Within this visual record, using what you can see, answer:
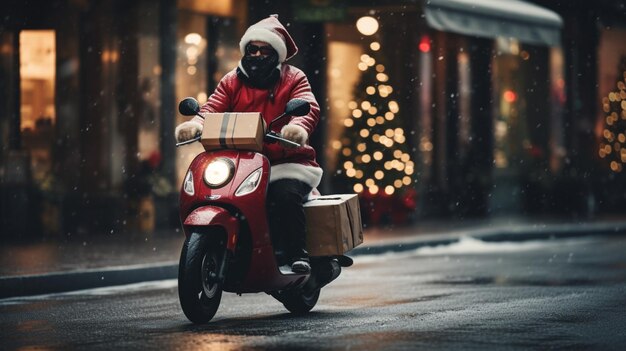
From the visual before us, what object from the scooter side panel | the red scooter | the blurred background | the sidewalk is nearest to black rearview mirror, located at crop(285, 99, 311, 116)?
the red scooter

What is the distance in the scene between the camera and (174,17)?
20.3 meters

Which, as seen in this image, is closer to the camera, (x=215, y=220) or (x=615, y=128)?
(x=215, y=220)

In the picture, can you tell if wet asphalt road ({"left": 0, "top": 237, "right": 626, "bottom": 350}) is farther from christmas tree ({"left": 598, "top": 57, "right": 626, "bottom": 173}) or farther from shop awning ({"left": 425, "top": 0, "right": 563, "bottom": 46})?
christmas tree ({"left": 598, "top": 57, "right": 626, "bottom": 173})

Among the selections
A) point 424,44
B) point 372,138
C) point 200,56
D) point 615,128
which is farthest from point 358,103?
point 615,128

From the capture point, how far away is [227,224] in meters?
8.34

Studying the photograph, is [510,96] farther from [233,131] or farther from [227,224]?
[227,224]

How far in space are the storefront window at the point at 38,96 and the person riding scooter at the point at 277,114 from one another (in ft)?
30.7

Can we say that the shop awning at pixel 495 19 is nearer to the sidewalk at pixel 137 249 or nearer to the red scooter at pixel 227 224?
the sidewalk at pixel 137 249

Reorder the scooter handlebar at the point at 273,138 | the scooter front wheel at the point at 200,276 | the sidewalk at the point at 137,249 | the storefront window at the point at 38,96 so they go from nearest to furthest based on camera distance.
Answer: the scooter front wheel at the point at 200,276 → the scooter handlebar at the point at 273,138 → the sidewalk at the point at 137,249 → the storefront window at the point at 38,96

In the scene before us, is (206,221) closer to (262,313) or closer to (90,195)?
(262,313)

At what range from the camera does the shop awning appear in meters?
19.7

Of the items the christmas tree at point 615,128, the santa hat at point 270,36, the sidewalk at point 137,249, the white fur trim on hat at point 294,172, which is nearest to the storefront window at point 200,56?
the sidewalk at point 137,249

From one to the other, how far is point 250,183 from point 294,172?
1.58 ft

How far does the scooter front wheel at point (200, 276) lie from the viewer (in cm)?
811
